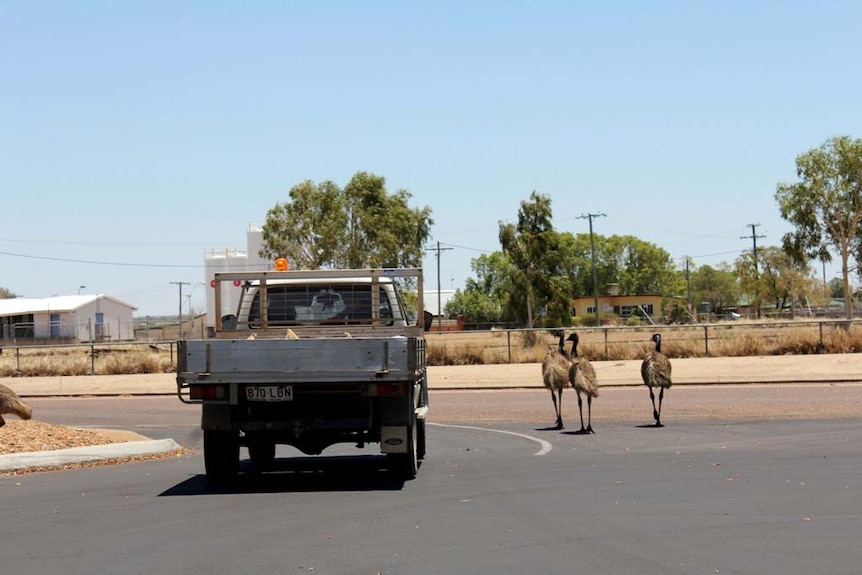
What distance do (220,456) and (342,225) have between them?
4185cm

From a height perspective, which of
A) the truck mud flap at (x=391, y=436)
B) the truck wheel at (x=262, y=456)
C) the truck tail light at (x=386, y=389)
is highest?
the truck tail light at (x=386, y=389)

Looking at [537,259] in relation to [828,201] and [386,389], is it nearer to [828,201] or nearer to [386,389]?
[828,201]

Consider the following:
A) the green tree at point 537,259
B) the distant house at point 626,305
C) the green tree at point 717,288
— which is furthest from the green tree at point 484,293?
the green tree at point 537,259

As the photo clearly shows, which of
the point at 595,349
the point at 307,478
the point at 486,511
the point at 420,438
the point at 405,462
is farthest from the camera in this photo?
the point at 595,349

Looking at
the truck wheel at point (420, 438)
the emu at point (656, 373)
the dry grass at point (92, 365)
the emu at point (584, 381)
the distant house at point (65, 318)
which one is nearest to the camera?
the truck wheel at point (420, 438)

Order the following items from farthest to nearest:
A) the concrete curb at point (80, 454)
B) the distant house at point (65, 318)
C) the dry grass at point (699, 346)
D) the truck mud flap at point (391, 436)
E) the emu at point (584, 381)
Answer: the distant house at point (65, 318) < the dry grass at point (699, 346) < the emu at point (584, 381) < the concrete curb at point (80, 454) < the truck mud flap at point (391, 436)

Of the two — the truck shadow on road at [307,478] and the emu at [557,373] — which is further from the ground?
the emu at [557,373]

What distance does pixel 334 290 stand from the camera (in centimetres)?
1377

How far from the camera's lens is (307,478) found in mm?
12289

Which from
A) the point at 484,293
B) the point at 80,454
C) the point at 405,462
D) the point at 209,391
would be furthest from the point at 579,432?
the point at 484,293

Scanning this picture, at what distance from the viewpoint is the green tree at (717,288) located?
13938 cm

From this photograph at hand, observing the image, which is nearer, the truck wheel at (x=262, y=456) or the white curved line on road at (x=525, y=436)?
the truck wheel at (x=262, y=456)

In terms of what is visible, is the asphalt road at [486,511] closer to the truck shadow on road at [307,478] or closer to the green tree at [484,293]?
the truck shadow on road at [307,478]

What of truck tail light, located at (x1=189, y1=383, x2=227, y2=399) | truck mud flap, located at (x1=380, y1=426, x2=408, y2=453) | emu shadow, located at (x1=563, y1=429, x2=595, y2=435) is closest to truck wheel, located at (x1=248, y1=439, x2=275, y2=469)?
truck tail light, located at (x1=189, y1=383, x2=227, y2=399)
